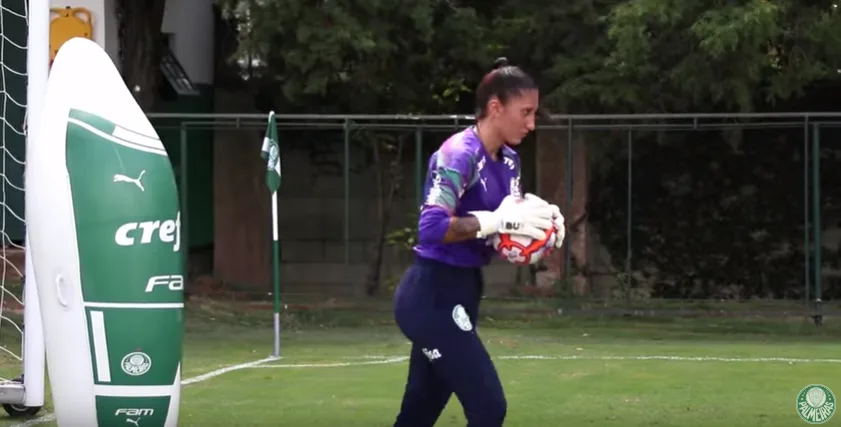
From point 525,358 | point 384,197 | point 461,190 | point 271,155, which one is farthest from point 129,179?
point 384,197

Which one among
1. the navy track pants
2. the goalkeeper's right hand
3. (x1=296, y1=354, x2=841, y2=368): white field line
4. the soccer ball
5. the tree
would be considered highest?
the tree

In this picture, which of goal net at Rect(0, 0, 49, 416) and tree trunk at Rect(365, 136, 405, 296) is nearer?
goal net at Rect(0, 0, 49, 416)

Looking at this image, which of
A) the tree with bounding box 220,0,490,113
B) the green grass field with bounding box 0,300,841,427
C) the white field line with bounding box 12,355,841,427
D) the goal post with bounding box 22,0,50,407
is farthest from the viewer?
the tree with bounding box 220,0,490,113

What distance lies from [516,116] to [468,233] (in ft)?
1.75

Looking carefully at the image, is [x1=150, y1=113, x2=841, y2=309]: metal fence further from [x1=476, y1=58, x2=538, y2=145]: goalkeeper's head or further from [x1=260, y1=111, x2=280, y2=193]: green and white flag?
[x1=476, y1=58, x2=538, y2=145]: goalkeeper's head

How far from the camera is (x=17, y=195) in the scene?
12.8 metres

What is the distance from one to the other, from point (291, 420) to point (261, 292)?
34.5 ft

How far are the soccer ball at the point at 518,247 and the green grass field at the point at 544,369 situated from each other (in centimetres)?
307

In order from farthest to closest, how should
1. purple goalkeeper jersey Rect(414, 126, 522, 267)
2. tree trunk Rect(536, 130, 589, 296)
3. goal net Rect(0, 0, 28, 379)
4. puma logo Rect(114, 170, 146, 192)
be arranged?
tree trunk Rect(536, 130, 589, 296), goal net Rect(0, 0, 28, 379), puma logo Rect(114, 170, 146, 192), purple goalkeeper jersey Rect(414, 126, 522, 267)

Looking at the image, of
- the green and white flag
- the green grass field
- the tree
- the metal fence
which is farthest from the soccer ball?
the metal fence

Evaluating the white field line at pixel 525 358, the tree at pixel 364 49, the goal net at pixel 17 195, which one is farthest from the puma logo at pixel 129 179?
the tree at pixel 364 49

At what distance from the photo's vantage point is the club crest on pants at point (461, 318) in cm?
531

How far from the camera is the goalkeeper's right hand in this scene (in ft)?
17.0

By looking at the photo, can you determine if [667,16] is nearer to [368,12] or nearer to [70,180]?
[368,12]
